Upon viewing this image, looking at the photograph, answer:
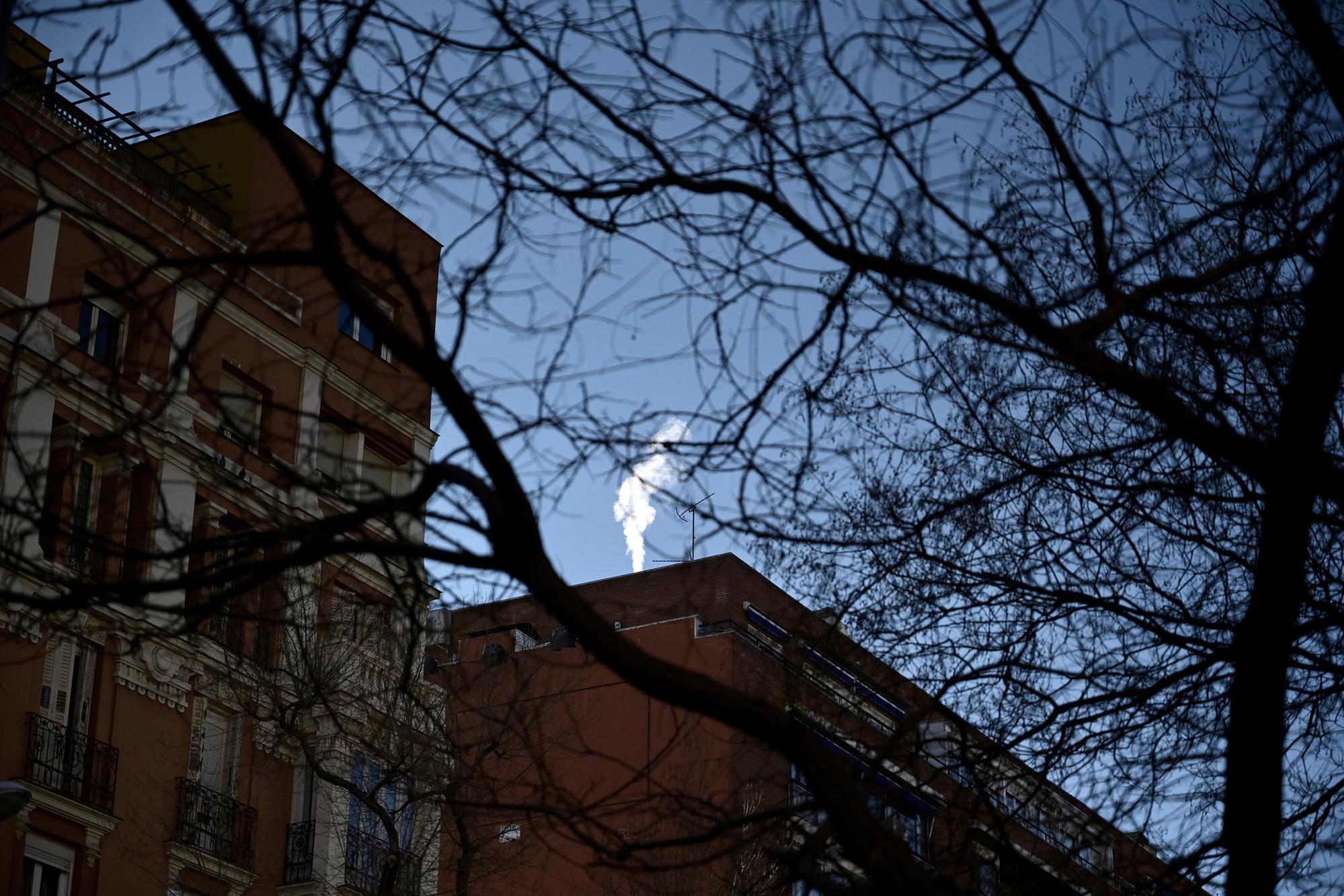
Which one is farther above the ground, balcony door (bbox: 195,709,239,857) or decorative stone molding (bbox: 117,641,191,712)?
decorative stone molding (bbox: 117,641,191,712)

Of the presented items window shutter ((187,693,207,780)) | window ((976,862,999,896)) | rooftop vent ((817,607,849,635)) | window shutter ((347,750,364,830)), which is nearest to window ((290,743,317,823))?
window shutter ((347,750,364,830))

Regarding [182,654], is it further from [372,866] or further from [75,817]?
[372,866]

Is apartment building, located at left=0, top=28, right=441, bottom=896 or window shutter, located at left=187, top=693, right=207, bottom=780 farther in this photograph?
window shutter, located at left=187, top=693, right=207, bottom=780

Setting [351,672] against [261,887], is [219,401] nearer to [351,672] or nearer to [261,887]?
[351,672]

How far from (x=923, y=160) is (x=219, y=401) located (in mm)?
3088

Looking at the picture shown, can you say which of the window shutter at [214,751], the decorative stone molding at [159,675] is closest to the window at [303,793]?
the window shutter at [214,751]

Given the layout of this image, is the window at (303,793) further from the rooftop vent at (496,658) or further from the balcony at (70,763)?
the rooftop vent at (496,658)

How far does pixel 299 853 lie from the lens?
1020 inches

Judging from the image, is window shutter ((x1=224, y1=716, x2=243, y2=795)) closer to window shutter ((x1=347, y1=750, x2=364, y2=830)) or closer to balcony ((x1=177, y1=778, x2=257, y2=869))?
balcony ((x1=177, y1=778, x2=257, y2=869))

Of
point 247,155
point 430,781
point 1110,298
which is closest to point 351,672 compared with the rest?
point 430,781

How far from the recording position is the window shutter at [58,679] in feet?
74.1

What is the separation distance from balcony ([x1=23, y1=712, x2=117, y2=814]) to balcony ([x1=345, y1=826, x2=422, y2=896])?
3.34 metres

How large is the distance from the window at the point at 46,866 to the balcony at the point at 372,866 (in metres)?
3.67

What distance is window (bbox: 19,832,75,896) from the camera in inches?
859
